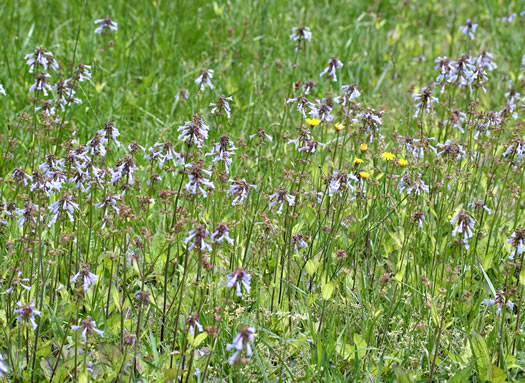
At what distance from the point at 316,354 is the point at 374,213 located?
1.30m

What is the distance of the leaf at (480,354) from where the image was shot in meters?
2.96

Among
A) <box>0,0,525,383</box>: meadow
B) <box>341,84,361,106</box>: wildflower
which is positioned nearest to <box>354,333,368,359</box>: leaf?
<box>0,0,525,383</box>: meadow

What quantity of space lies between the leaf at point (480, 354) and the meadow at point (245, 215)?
0.01m

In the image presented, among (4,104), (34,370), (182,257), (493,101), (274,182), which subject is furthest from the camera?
(493,101)

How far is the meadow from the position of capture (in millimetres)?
2930

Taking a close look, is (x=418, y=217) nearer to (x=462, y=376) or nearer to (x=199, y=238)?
(x=462, y=376)

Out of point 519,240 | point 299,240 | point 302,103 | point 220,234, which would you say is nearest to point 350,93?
point 302,103

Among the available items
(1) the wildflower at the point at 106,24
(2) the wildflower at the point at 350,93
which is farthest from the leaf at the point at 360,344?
(1) the wildflower at the point at 106,24

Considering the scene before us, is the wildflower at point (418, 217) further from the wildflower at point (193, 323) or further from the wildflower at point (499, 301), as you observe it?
the wildflower at point (193, 323)

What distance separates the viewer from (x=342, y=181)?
334cm

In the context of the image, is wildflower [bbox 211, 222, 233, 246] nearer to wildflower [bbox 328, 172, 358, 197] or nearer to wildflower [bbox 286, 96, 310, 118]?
wildflower [bbox 328, 172, 358, 197]

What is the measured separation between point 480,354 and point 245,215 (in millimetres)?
1250

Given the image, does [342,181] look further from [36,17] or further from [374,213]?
[36,17]

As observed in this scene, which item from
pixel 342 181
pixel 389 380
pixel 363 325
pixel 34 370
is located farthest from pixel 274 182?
pixel 34 370
